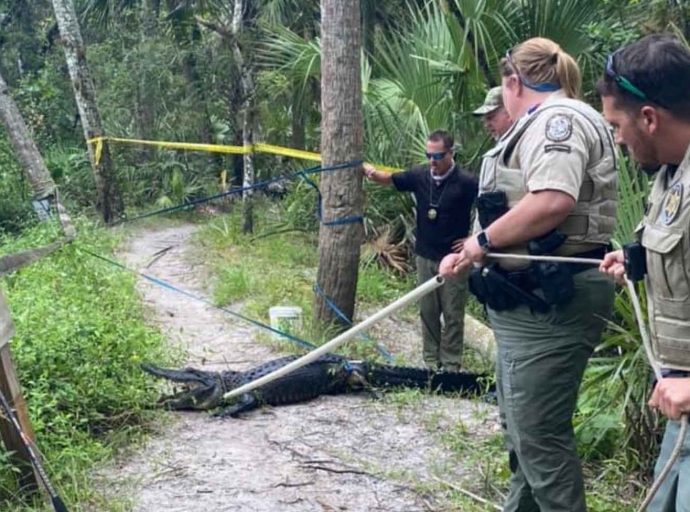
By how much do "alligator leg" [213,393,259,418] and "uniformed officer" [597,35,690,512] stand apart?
9.37 ft

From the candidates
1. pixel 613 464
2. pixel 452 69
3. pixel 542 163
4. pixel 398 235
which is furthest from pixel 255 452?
pixel 398 235

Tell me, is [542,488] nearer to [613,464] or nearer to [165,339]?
[613,464]

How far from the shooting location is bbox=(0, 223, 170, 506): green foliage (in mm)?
3357

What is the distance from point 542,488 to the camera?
248 cm

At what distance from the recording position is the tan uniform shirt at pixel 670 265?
1666 millimetres

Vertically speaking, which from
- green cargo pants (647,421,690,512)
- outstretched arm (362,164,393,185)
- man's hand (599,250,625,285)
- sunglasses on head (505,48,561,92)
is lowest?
green cargo pants (647,421,690,512)

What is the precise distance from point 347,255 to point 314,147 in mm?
6829

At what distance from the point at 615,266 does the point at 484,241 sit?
433mm

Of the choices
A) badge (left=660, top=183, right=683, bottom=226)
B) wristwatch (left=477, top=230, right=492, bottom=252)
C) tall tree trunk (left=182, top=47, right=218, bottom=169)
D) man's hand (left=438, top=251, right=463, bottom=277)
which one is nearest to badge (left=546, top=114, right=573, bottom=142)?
wristwatch (left=477, top=230, right=492, bottom=252)

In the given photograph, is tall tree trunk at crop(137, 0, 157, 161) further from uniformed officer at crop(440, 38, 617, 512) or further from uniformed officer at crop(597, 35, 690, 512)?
uniformed officer at crop(597, 35, 690, 512)

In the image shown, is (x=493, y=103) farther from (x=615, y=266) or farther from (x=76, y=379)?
(x=76, y=379)

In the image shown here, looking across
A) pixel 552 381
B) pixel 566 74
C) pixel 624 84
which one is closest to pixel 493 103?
pixel 566 74

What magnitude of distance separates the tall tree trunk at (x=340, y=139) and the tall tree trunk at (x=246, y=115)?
13.9ft

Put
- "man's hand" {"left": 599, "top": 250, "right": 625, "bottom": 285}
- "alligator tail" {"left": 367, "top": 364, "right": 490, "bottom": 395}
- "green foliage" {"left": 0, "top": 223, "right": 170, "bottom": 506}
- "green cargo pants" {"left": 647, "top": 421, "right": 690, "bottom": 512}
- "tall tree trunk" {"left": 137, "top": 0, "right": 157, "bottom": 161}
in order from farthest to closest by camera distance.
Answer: "tall tree trunk" {"left": 137, "top": 0, "right": 157, "bottom": 161}
"alligator tail" {"left": 367, "top": 364, "right": 490, "bottom": 395}
"green foliage" {"left": 0, "top": 223, "right": 170, "bottom": 506}
"man's hand" {"left": 599, "top": 250, "right": 625, "bottom": 285}
"green cargo pants" {"left": 647, "top": 421, "right": 690, "bottom": 512}
